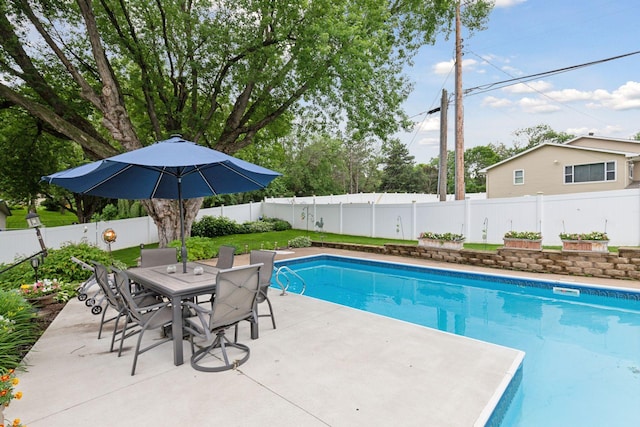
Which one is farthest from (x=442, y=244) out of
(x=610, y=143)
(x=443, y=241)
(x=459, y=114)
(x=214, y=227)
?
(x=610, y=143)

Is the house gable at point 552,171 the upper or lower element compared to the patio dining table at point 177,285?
upper

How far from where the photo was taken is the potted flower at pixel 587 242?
7.25 m

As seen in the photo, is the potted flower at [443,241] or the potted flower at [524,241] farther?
the potted flower at [443,241]

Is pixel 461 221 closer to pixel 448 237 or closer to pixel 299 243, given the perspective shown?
pixel 448 237

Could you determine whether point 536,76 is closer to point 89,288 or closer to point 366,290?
point 366,290

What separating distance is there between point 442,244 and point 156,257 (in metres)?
7.64

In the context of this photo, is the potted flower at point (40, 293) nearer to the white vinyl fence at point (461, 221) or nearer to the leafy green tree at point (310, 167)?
the white vinyl fence at point (461, 221)

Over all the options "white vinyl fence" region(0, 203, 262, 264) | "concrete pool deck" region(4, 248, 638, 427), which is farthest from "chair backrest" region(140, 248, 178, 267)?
"white vinyl fence" region(0, 203, 262, 264)

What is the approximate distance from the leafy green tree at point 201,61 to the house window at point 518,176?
8004mm

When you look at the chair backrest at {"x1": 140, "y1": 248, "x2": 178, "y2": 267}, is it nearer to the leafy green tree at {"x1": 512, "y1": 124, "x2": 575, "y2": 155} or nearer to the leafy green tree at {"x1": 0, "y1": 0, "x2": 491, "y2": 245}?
the leafy green tree at {"x1": 0, "y1": 0, "x2": 491, "y2": 245}

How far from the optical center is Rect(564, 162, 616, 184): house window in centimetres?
1401

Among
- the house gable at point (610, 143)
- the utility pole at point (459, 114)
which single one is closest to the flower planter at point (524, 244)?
the utility pole at point (459, 114)

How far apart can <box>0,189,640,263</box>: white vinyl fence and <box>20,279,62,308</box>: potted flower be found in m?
2.57

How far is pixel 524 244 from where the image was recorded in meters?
8.23
